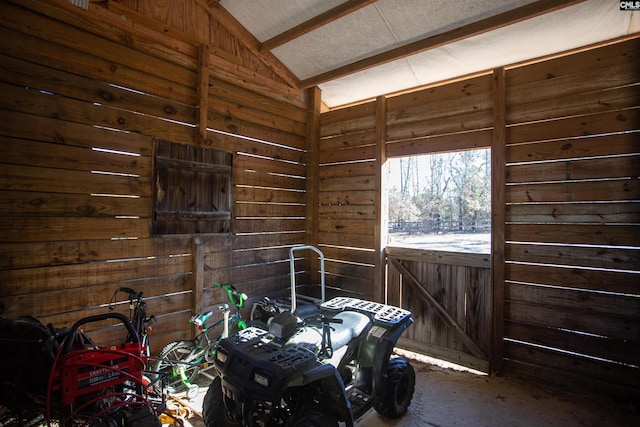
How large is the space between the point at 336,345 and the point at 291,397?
1.45 ft

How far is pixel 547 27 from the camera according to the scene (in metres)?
3.27

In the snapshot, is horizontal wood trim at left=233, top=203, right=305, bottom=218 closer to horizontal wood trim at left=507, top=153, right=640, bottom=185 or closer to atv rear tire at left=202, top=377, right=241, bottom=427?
atv rear tire at left=202, top=377, right=241, bottom=427

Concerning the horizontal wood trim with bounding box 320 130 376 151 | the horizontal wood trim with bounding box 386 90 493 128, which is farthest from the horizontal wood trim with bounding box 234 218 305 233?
the horizontal wood trim with bounding box 386 90 493 128

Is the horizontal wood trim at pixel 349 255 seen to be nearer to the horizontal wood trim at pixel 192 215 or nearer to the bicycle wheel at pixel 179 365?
the horizontal wood trim at pixel 192 215

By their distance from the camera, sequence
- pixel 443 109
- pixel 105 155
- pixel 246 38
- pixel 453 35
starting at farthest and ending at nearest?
pixel 246 38 → pixel 443 109 → pixel 453 35 → pixel 105 155

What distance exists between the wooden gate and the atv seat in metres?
1.69

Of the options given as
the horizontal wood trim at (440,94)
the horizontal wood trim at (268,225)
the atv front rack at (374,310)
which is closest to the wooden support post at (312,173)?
the horizontal wood trim at (268,225)

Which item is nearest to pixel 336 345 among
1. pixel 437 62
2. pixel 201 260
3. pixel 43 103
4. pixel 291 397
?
pixel 291 397

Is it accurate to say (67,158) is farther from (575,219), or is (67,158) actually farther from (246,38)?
(575,219)

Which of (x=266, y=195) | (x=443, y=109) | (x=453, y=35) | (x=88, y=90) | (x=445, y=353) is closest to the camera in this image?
(x=88, y=90)

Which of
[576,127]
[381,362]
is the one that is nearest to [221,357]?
[381,362]

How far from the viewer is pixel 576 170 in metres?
3.29

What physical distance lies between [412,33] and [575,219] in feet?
8.55

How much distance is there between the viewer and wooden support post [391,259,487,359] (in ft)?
12.6
